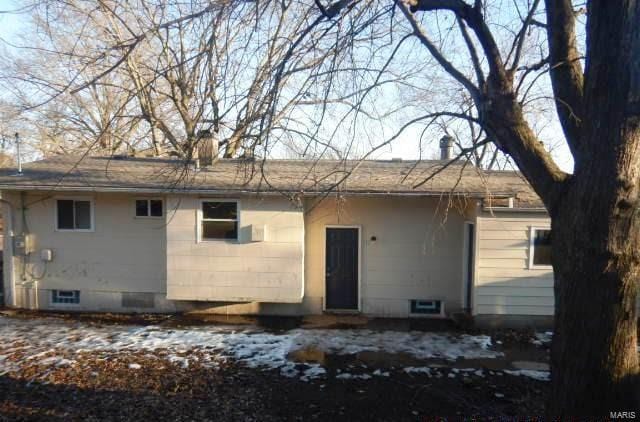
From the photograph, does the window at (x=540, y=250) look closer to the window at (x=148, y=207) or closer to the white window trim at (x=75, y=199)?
the window at (x=148, y=207)

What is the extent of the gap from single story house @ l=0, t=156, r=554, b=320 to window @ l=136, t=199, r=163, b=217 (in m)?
0.02

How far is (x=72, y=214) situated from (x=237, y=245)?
410cm

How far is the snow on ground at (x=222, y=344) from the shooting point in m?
6.22

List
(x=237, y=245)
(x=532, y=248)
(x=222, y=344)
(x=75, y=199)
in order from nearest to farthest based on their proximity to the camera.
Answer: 1. (x=222, y=344)
2. (x=532, y=248)
3. (x=237, y=245)
4. (x=75, y=199)

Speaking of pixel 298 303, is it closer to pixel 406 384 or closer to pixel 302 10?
pixel 406 384

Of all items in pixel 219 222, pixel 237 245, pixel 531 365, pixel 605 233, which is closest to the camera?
pixel 605 233

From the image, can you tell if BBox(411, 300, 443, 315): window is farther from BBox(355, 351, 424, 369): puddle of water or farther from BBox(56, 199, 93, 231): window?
BBox(56, 199, 93, 231): window

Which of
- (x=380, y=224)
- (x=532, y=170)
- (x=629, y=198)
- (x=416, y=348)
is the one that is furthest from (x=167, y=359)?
(x=629, y=198)

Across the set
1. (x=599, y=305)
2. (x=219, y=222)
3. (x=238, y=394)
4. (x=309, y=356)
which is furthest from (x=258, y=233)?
(x=599, y=305)

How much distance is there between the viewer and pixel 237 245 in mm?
8805

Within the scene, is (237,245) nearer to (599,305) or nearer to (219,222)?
(219,222)

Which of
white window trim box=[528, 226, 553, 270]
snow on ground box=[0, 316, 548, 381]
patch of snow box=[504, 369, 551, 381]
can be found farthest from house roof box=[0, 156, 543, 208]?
patch of snow box=[504, 369, 551, 381]

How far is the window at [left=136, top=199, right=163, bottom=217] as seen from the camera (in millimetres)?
9367

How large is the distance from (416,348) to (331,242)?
3.17m
